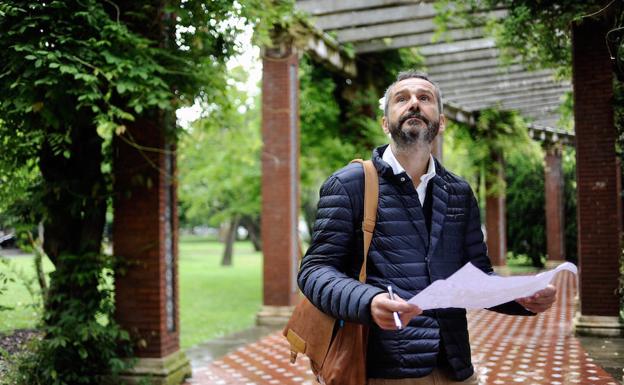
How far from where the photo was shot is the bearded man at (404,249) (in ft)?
6.98

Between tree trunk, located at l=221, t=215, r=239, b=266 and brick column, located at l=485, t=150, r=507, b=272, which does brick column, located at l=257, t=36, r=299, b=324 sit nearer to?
brick column, located at l=485, t=150, r=507, b=272

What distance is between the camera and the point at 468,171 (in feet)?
69.5

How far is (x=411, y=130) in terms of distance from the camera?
7.23ft

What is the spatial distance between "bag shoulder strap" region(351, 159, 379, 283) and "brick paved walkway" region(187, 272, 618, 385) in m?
4.56

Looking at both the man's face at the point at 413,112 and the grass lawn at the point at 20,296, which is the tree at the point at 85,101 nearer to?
the grass lawn at the point at 20,296

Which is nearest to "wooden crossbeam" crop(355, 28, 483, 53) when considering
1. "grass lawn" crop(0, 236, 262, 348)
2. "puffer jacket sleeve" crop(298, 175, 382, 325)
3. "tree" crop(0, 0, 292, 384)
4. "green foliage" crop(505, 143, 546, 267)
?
"tree" crop(0, 0, 292, 384)

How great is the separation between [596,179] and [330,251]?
23.6 ft

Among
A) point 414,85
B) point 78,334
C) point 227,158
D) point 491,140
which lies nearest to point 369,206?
point 414,85

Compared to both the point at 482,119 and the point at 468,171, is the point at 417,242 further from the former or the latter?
the point at 468,171

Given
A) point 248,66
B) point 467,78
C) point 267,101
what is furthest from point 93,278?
point 467,78

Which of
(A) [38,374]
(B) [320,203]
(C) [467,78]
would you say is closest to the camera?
(B) [320,203]

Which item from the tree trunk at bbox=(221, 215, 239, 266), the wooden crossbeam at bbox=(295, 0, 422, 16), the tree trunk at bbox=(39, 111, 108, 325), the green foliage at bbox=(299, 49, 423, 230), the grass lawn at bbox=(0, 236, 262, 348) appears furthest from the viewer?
the tree trunk at bbox=(221, 215, 239, 266)

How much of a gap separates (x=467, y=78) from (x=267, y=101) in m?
5.68

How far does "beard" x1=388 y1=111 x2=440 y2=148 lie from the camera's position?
7.23ft
